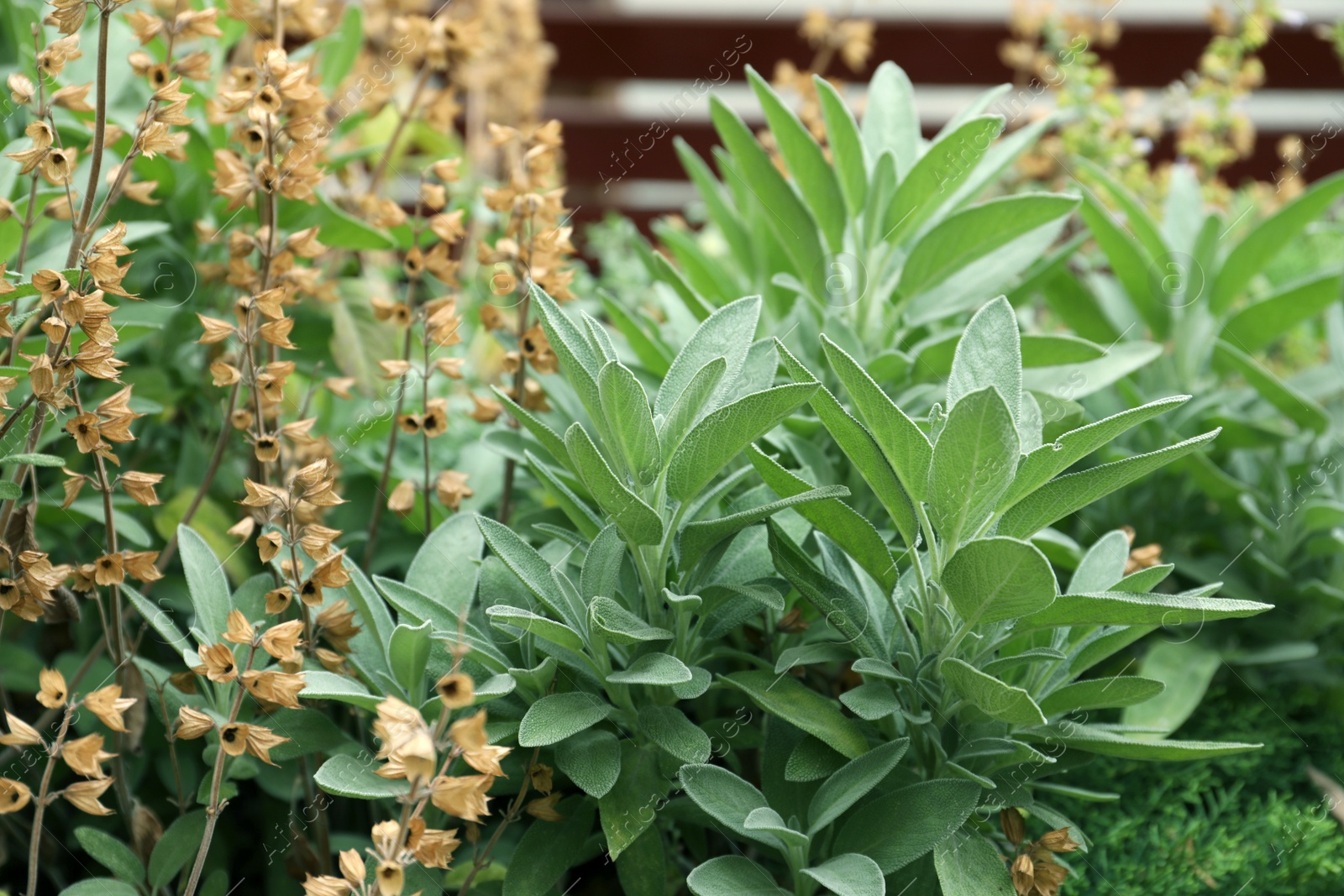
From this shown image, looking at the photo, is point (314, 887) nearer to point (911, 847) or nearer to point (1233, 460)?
point (911, 847)

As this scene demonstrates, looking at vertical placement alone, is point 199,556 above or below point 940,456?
above

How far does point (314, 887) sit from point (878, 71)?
70cm

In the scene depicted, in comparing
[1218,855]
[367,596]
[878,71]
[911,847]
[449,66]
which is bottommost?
[1218,855]

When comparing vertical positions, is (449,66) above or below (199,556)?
above

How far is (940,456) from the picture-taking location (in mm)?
468

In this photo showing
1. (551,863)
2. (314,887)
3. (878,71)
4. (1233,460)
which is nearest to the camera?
(314,887)

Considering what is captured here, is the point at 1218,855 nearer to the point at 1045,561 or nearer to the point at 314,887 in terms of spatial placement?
the point at 1045,561

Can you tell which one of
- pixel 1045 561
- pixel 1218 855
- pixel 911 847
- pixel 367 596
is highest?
pixel 367 596

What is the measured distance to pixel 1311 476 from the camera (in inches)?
33.0

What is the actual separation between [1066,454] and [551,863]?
342 millimetres

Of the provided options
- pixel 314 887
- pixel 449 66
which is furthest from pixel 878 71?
pixel 314 887

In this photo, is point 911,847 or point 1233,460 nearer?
point 911,847

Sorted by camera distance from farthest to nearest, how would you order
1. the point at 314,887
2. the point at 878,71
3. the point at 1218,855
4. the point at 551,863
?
the point at 878,71, the point at 1218,855, the point at 551,863, the point at 314,887

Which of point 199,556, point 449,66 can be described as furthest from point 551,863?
point 449,66
